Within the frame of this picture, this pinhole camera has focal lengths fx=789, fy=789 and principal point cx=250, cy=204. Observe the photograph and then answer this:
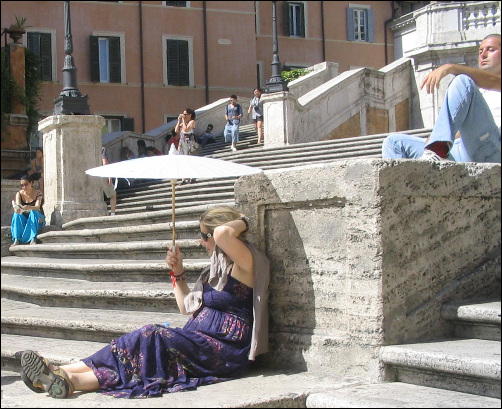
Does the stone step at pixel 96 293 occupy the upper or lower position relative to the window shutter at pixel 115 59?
lower

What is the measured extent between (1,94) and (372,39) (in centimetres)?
1727

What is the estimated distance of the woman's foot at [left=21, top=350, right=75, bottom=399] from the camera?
13.7 feet

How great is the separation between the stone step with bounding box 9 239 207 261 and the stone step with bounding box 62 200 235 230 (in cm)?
69

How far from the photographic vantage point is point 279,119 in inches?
568

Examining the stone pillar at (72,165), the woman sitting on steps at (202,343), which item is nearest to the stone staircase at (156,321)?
the woman sitting on steps at (202,343)

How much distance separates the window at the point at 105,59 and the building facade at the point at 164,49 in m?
0.04

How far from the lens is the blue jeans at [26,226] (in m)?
10.1

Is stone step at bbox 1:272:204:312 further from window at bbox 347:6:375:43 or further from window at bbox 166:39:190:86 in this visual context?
window at bbox 347:6:375:43

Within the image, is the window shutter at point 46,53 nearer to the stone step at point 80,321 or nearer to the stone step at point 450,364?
the stone step at point 80,321

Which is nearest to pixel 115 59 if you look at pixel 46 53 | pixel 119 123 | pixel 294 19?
pixel 119 123

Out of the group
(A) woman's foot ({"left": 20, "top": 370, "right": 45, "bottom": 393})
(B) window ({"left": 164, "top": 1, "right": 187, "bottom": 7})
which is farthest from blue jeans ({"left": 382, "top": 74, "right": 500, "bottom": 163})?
(B) window ({"left": 164, "top": 1, "right": 187, "bottom": 7})

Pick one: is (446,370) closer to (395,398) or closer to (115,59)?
(395,398)

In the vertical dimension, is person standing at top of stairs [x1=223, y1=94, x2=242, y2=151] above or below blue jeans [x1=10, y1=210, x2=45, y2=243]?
above

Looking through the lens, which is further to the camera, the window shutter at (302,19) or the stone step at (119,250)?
the window shutter at (302,19)
